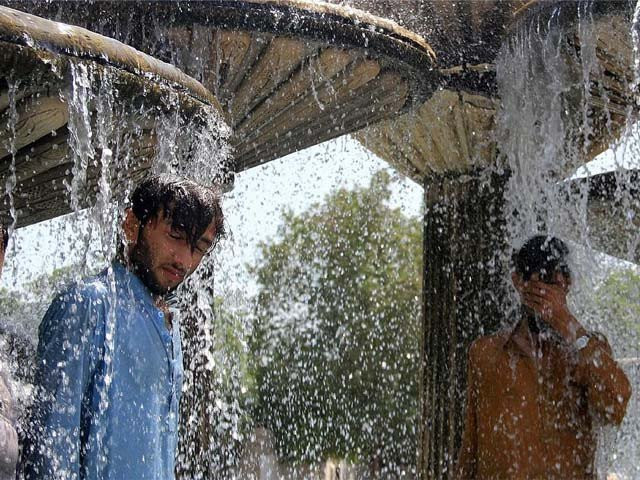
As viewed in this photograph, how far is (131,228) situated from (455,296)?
12.0ft

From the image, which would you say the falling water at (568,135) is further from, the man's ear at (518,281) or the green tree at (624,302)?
the green tree at (624,302)

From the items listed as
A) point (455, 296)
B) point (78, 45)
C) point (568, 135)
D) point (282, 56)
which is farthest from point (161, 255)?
point (455, 296)

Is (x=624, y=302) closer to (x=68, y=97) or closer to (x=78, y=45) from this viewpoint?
(x=68, y=97)

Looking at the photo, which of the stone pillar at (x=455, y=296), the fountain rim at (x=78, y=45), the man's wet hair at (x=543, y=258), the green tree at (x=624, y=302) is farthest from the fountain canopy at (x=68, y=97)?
the green tree at (x=624, y=302)

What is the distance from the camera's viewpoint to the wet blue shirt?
6.95 ft

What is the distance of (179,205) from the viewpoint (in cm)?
238

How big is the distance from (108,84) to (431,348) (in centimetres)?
333

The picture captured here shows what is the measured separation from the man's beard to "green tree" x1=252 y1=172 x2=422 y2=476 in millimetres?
18389

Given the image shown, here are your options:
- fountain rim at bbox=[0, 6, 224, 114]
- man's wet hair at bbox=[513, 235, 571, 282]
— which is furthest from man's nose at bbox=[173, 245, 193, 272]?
man's wet hair at bbox=[513, 235, 571, 282]

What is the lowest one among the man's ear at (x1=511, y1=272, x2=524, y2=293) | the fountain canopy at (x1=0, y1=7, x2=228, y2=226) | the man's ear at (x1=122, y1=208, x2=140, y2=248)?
the man's ear at (x1=122, y1=208, x2=140, y2=248)

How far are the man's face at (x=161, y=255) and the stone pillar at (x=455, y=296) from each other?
3.51 meters

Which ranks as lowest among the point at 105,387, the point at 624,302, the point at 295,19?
the point at 105,387

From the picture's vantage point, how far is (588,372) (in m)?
3.48

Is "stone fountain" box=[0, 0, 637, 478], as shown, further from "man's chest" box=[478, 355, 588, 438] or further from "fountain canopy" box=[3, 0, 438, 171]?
"man's chest" box=[478, 355, 588, 438]
